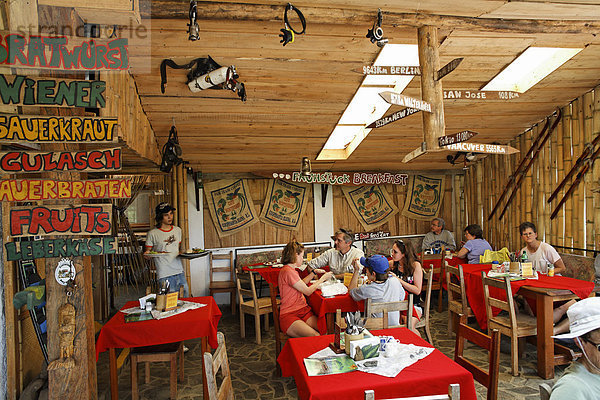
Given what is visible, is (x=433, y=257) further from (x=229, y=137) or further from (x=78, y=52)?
(x=78, y=52)

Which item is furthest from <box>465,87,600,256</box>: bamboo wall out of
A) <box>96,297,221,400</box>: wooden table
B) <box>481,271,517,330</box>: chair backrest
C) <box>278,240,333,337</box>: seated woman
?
<box>96,297,221,400</box>: wooden table

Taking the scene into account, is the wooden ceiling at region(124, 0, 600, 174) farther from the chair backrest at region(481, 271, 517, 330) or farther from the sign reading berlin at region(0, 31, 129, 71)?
the chair backrest at region(481, 271, 517, 330)

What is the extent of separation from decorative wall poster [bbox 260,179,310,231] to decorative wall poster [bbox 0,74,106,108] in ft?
17.6

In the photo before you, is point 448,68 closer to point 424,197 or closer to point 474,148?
point 474,148

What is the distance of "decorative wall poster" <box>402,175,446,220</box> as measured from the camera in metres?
8.95

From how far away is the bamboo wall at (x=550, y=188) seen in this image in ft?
19.4

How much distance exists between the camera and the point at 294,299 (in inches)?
173

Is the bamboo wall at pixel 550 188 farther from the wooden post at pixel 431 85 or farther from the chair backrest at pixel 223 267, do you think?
the chair backrest at pixel 223 267

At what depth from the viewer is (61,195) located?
296 centimetres

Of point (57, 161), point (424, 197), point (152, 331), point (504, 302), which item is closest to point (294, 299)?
point (152, 331)

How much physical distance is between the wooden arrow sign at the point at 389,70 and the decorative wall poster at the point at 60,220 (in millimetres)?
2746

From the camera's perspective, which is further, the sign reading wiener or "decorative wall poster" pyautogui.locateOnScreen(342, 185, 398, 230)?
"decorative wall poster" pyautogui.locateOnScreen(342, 185, 398, 230)

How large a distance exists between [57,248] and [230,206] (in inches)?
194

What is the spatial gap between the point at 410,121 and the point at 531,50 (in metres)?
1.86
